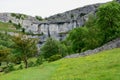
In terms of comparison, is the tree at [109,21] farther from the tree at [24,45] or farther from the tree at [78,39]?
the tree at [24,45]

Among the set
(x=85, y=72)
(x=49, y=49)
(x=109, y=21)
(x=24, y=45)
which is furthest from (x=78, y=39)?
(x=85, y=72)

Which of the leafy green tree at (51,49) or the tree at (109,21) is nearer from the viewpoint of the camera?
the tree at (109,21)

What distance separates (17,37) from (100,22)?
86.0ft

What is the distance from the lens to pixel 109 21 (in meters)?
90.6

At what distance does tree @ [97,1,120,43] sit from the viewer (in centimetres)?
8975

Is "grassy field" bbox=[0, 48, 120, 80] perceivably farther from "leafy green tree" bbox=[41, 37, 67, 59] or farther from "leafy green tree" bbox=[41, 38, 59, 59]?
"leafy green tree" bbox=[41, 37, 67, 59]

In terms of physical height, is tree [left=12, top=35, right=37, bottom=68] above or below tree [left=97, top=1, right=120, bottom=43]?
below

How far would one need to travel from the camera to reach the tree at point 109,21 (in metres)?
89.8

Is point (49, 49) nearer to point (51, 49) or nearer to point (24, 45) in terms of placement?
point (51, 49)

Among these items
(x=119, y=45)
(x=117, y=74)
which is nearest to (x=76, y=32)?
(x=119, y=45)

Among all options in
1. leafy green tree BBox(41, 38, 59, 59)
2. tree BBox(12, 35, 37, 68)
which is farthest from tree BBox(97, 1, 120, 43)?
leafy green tree BBox(41, 38, 59, 59)

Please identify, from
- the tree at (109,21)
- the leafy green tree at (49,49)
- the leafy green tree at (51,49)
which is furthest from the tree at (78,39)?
the tree at (109,21)

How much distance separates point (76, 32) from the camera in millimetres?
113438

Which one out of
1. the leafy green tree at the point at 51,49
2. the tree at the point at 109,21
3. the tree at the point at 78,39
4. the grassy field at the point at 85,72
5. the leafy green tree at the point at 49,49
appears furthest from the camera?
the leafy green tree at the point at 51,49
